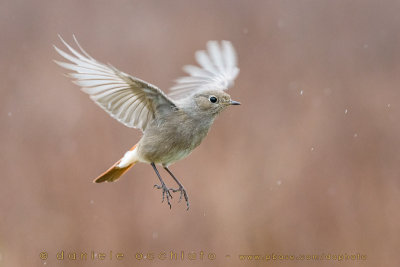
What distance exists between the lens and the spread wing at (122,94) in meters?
2.37

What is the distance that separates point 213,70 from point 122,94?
0.79m

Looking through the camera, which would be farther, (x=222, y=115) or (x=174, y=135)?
(x=222, y=115)

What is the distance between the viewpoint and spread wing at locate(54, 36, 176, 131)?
2.37m

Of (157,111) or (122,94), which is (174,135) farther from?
(122,94)

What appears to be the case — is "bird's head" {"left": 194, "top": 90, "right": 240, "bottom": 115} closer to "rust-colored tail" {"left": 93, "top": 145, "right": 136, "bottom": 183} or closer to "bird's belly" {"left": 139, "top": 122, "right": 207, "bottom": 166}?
"bird's belly" {"left": 139, "top": 122, "right": 207, "bottom": 166}

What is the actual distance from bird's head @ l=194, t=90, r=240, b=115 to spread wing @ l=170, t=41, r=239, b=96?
1.78 ft

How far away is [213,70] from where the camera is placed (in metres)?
3.25

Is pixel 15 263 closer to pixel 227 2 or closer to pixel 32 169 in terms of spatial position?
pixel 32 169

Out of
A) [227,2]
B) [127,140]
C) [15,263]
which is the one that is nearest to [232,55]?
[127,140]

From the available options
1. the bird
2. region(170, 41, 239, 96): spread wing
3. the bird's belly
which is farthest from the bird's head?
region(170, 41, 239, 96): spread wing

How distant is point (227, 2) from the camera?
7262 mm

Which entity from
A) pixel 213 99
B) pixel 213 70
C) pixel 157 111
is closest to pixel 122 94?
pixel 157 111

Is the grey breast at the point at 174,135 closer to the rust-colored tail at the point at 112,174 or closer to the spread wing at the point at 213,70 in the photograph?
the rust-colored tail at the point at 112,174

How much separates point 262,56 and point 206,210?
204cm
